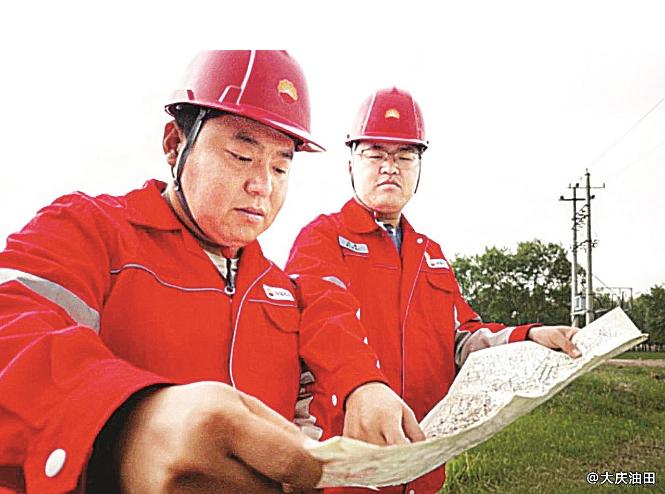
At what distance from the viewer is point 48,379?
19.7 inches

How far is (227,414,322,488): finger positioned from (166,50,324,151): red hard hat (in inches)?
18.7

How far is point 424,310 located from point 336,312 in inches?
20.2

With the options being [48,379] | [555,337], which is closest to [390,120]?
[555,337]

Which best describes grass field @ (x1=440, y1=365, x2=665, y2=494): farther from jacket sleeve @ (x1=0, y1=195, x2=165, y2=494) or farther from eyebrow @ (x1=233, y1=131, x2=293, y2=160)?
jacket sleeve @ (x1=0, y1=195, x2=165, y2=494)

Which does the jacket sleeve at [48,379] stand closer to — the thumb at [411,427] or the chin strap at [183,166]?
the chin strap at [183,166]

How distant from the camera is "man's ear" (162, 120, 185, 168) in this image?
2.97 ft

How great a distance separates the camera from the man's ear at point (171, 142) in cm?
90

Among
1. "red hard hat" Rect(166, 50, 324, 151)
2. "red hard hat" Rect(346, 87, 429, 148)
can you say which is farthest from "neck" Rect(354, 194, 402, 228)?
"red hard hat" Rect(166, 50, 324, 151)

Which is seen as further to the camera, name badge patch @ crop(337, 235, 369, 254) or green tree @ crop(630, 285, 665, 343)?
green tree @ crop(630, 285, 665, 343)

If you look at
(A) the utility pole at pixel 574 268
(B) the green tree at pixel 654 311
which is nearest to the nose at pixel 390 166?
(A) the utility pole at pixel 574 268

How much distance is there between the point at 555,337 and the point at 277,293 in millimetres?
479

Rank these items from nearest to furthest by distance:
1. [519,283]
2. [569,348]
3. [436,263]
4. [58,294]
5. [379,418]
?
[58,294] → [379,418] → [569,348] → [436,263] → [519,283]

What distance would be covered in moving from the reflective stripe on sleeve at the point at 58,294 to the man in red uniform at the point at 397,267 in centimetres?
61

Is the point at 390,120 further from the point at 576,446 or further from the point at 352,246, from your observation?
the point at 576,446
